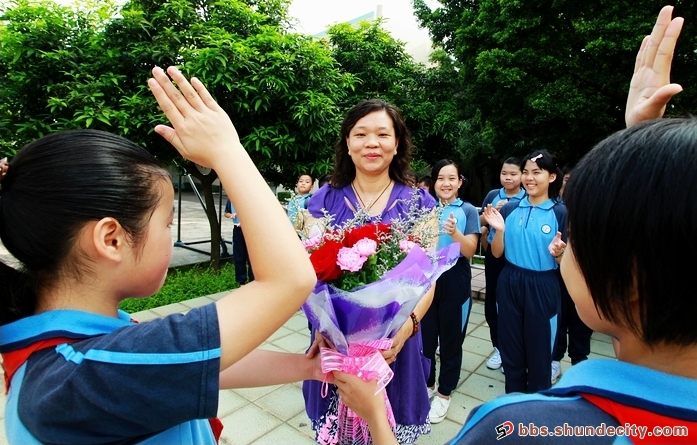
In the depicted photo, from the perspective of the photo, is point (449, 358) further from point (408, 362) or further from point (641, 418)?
point (641, 418)

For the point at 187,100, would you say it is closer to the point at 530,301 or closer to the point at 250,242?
the point at 250,242

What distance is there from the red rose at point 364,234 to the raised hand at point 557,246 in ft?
6.15

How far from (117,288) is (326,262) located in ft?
1.62

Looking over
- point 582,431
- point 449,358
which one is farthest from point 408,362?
point 449,358

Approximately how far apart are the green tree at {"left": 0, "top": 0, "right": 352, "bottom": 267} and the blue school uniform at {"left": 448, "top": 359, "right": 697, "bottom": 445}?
4549 millimetres

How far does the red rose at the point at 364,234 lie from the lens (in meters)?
1.16

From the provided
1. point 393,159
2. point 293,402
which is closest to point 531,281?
point 393,159

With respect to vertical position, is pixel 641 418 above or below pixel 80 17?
below

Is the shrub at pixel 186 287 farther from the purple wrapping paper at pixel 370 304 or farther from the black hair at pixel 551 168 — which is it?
the black hair at pixel 551 168

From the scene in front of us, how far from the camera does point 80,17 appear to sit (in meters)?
4.80

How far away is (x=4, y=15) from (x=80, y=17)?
73 cm

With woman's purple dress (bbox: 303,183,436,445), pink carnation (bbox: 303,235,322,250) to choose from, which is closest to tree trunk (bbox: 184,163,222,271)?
woman's purple dress (bbox: 303,183,436,445)

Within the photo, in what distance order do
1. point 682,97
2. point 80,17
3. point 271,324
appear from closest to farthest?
point 271,324, point 80,17, point 682,97

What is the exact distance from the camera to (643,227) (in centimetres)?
60
